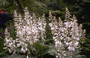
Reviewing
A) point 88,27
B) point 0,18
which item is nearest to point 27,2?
point 0,18

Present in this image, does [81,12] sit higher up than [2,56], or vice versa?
[81,12]

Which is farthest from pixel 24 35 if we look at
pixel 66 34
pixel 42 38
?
pixel 66 34

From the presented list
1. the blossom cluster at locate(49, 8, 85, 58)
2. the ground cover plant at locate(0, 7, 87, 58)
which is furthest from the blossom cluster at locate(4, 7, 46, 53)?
the blossom cluster at locate(49, 8, 85, 58)

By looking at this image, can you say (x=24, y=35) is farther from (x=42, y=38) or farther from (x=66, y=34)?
(x=66, y=34)

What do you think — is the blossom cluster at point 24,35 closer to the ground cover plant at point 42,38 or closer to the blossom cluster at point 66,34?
the ground cover plant at point 42,38

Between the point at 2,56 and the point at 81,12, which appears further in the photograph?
the point at 81,12

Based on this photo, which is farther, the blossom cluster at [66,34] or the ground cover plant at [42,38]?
the ground cover plant at [42,38]

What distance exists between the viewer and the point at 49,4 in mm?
10633

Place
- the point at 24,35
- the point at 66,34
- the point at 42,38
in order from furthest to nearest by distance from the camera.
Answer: the point at 42,38
the point at 66,34
the point at 24,35

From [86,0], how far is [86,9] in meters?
0.39

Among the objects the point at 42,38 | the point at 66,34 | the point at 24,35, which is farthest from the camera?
the point at 42,38

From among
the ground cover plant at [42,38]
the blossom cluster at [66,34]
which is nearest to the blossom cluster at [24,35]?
the ground cover plant at [42,38]

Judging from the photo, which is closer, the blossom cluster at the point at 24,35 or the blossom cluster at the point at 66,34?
the blossom cluster at the point at 66,34

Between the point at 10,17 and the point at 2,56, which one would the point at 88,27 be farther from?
the point at 10,17
